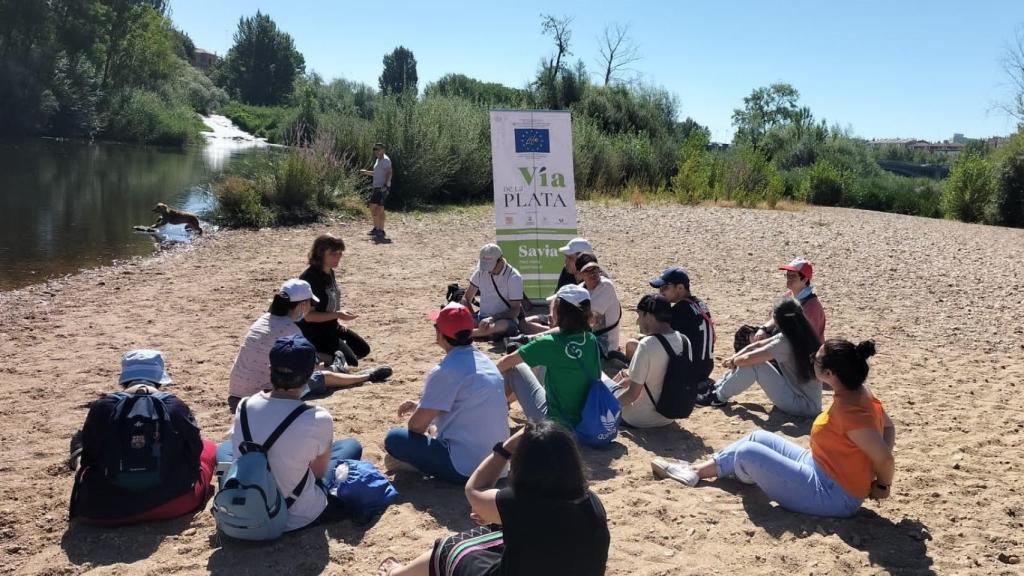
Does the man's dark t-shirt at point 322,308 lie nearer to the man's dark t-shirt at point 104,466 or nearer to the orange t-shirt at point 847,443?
the man's dark t-shirt at point 104,466

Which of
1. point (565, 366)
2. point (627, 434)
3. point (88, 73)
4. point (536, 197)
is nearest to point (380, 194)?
point (536, 197)

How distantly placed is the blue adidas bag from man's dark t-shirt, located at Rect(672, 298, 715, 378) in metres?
2.76

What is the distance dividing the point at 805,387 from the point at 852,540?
6.77 ft

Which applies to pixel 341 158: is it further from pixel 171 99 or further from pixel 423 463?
pixel 171 99

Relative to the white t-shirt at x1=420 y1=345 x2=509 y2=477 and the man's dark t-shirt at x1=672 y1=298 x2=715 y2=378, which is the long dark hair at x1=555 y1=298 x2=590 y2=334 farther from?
the man's dark t-shirt at x1=672 y1=298 x2=715 y2=378

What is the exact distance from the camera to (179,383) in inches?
260

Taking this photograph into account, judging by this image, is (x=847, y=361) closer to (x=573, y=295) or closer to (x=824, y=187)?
(x=573, y=295)

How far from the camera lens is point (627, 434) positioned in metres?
5.76

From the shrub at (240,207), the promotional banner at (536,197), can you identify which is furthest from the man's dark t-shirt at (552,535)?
the shrub at (240,207)

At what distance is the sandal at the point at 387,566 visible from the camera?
11.8 ft

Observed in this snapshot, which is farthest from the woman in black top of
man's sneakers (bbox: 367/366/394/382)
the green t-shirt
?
the green t-shirt

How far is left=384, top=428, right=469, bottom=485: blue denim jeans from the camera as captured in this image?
4.60m

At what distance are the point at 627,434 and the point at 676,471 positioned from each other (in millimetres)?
898

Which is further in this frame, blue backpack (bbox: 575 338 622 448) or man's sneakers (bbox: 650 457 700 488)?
blue backpack (bbox: 575 338 622 448)
